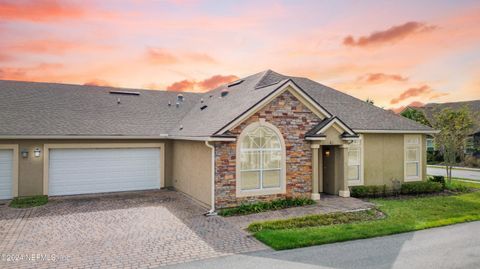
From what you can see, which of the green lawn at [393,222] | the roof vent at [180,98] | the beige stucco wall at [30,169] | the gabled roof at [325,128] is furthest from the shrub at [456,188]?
the beige stucco wall at [30,169]

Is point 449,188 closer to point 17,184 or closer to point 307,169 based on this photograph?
point 307,169

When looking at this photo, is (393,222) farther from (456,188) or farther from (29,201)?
(29,201)

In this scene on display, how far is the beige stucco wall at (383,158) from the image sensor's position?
16500mm

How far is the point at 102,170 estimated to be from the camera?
15.9 metres

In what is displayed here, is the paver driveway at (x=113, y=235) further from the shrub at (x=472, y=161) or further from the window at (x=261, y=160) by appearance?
the shrub at (x=472, y=161)

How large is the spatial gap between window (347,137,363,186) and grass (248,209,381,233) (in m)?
4.19

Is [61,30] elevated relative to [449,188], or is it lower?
elevated

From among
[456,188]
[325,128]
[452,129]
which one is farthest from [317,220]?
[452,129]

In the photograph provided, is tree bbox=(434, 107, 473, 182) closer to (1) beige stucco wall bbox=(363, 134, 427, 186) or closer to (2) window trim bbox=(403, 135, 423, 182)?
(2) window trim bbox=(403, 135, 423, 182)

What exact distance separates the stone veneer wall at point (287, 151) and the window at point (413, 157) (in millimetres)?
7155

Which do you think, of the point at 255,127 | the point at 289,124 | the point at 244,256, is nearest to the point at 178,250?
the point at 244,256

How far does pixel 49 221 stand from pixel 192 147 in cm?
625

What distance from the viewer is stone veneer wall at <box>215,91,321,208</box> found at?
39.4 feet

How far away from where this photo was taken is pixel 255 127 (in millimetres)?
12633
